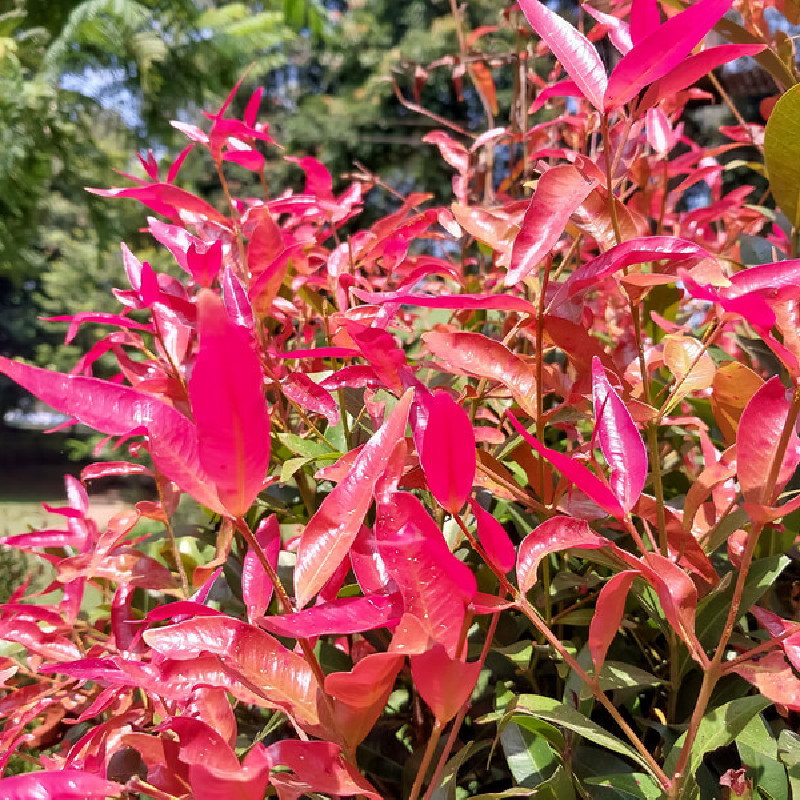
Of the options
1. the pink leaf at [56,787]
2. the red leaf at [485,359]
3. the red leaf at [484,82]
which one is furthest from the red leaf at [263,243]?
the red leaf at [484,82]

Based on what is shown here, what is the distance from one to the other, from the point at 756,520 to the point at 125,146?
31.5 feet

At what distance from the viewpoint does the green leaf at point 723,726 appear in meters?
0.45

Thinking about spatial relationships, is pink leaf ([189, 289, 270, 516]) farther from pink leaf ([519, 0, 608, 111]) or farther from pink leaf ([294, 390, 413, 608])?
pink leaf ([519, 0, 608, 111])

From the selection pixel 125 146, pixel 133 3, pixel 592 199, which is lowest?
pixel 125 146

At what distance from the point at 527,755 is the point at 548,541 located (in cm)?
19

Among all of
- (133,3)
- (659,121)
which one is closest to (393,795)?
(659,121)

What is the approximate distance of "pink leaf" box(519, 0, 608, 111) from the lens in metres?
0.43

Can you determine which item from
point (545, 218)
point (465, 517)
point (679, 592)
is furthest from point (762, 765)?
point (545, 218)

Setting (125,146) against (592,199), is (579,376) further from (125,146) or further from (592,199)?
(125,146)

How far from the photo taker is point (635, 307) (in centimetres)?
52

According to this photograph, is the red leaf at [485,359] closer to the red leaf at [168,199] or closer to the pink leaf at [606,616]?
the pink leaf at [606,616]

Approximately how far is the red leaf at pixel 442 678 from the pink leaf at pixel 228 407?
0.38ft

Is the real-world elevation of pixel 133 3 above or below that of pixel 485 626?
above

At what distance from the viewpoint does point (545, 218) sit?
0.40m
